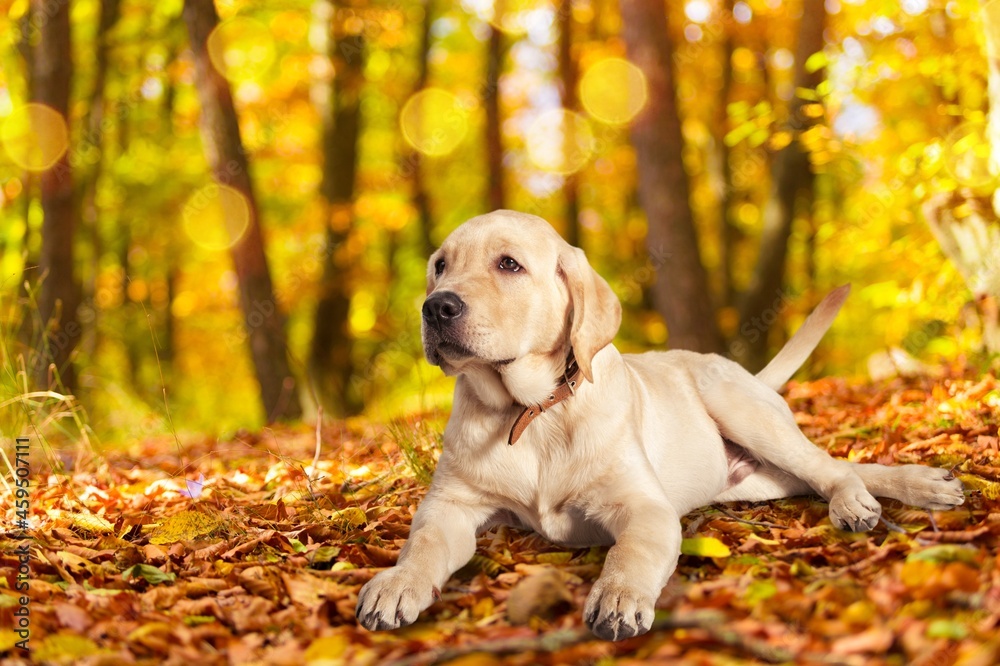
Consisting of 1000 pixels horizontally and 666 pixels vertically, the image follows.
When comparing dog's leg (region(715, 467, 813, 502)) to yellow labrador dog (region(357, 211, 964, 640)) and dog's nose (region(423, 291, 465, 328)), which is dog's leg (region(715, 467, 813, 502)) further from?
dog's nose (region(423, 291, 465, 328))

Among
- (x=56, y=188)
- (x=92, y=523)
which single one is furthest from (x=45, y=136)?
(x=92, y=523)

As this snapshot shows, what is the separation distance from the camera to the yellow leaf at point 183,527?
3.83m

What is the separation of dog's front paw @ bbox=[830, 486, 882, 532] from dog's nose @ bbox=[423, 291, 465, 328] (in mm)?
1737

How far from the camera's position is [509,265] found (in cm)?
344

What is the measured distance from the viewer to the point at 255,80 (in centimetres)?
1596

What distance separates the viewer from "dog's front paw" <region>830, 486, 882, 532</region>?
343 cm

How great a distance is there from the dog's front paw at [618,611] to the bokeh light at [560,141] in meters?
13.4

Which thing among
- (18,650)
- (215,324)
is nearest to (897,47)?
(18,650)

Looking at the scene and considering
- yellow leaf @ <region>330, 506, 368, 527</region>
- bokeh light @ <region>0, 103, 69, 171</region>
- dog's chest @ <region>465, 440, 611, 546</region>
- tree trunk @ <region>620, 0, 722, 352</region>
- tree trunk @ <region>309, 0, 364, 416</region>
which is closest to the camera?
dog's chest @ <region>465, 440, 611, 546</region>

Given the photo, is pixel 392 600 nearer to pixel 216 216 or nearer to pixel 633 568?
pixel 633 568

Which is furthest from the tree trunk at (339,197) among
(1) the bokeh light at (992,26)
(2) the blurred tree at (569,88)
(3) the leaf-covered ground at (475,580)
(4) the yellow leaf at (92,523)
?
(1) the bokeh light at (992,26)

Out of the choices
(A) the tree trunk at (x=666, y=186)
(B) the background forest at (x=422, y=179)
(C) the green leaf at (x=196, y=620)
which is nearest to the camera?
(C) the green leaf at (x=196, y=620)

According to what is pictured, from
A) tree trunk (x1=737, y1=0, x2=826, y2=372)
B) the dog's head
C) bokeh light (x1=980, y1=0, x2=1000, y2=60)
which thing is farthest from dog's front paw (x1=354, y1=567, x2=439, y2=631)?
tree trunk (x1=737, y1=0, x2=826, y2=372)

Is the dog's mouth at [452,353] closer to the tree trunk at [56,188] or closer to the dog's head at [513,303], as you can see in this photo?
the dog's head at [513,303]
